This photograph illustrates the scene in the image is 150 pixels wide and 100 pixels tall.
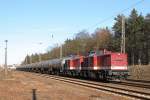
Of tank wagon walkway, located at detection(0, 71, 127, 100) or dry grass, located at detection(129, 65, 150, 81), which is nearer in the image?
tank wagon walkway, located at detection(0, 71, 127, 100)

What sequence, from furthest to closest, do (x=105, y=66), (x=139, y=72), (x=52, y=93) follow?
(x=139, y=72) → (x=105, y=66) → (x=52, y=93)

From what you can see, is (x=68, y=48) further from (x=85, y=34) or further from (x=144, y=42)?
(x=144, y=42)

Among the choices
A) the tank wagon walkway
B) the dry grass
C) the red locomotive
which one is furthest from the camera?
the dry grass

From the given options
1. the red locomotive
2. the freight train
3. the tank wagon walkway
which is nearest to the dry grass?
the freight train

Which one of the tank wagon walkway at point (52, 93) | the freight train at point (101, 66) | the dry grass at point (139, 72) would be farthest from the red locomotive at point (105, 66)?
the dry grass at point (139, 72)

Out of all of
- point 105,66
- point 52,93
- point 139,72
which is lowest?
point 52,93

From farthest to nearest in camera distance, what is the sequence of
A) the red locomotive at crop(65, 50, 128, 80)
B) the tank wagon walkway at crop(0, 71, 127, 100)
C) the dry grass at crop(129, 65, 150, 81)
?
the dry grass at crop(129, 65, 150, 81) → the red locomotive at crop(65, 50, 128, 80) → the tank wagon walkway at crop(0, 71, 127, 100)

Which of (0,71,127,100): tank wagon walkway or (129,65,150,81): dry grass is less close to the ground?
(129,65,150,81): dry grass

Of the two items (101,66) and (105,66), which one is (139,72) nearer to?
(101,66)

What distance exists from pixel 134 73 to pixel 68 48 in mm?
90036

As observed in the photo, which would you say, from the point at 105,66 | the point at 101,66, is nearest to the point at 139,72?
the point at 101,66

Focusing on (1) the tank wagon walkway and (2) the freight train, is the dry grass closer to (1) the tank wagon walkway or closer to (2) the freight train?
(2) the freight train

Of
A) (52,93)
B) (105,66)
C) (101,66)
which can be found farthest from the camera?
(101,66)

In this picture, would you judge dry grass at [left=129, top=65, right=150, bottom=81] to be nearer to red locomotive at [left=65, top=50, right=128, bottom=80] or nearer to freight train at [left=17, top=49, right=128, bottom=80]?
freight train at [left=17, top=49, right=128, bottom=80]
